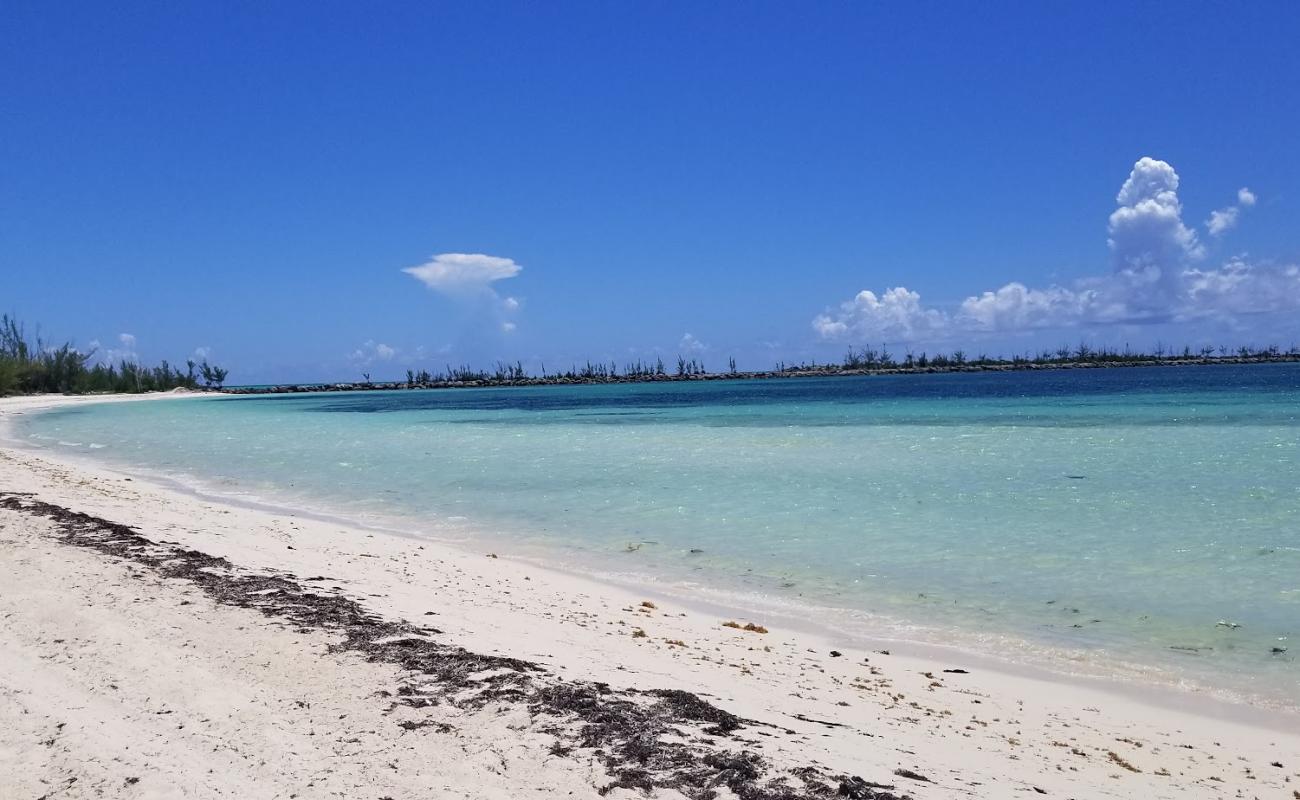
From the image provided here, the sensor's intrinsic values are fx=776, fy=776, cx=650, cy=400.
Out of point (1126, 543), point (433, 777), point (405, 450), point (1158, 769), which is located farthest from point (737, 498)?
point (405, 450)

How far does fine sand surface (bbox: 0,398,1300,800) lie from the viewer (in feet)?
9.92

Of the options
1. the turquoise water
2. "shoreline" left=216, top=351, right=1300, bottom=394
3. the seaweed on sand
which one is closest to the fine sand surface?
the seaweed on sand

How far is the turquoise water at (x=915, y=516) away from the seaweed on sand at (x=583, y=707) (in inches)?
109

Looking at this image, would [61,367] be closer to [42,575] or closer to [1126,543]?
[42,575]

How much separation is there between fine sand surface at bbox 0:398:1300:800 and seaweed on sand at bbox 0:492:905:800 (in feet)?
0.04

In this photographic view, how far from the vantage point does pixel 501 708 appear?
11.9ft

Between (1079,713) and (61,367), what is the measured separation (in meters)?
81.9

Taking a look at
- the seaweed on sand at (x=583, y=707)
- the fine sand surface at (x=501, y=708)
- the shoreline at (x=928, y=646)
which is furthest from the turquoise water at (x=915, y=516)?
the seaweed on sand at (x=583, y=707)

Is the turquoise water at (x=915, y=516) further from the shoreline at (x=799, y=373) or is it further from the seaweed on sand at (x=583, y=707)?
the shoreline at (x=799, y=373)

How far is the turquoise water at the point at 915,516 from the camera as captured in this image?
5.89 m

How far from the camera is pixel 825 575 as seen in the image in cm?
742

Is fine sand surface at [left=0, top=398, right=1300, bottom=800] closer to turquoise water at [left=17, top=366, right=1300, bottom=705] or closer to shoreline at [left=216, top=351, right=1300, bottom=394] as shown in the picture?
turquoise water at [left=17, top=366, right=1300, bottom=705]

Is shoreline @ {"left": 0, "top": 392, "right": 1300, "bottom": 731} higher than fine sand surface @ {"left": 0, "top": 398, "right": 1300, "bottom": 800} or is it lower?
lower

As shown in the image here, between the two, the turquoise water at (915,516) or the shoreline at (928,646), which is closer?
the shoreline at (928,646)
